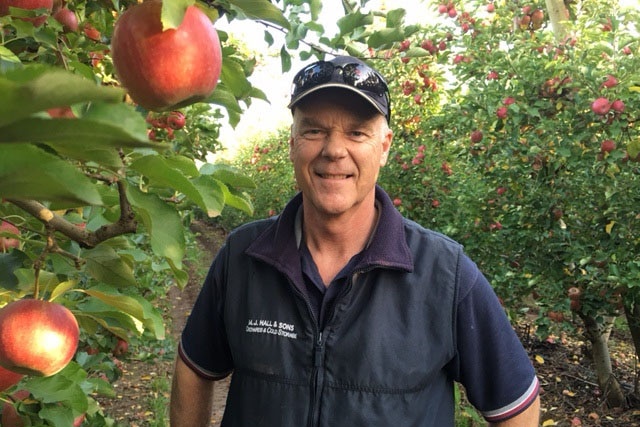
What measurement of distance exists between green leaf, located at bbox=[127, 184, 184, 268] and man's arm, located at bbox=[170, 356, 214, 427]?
0.99m

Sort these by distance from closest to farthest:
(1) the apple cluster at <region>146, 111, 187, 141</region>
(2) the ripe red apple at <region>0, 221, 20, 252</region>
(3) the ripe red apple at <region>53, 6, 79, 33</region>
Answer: (2) the ripe red apple at <region>0, 221, 20, 252</region>, (3) the ripe red apple at <region>53, 6, 79, 33</region>, (1) the apple cluster at <region>146, 111, 187, 141</region>

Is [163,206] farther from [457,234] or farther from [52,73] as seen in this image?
[457,234]

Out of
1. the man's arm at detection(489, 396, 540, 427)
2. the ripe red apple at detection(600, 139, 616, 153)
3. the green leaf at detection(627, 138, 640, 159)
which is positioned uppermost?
the green leaf at detection(627, 138, 640, 159)

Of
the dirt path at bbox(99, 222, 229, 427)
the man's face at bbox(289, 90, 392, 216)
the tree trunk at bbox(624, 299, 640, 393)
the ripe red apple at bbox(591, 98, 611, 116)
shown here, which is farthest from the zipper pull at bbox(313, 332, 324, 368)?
the tree trunk at bbox(624, 299, 640, 393)

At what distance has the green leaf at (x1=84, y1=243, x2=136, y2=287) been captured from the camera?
107cm

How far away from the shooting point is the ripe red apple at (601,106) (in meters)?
3.36

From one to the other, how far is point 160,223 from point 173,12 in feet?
0.89

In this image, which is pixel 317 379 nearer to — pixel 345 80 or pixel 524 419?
pixel 524 419

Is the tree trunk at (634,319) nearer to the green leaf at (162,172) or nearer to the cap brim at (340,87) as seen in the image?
the cap brim at (340,87)

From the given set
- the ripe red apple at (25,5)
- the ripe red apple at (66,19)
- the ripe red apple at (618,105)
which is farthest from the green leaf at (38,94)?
the ripe red apple at (618,105)

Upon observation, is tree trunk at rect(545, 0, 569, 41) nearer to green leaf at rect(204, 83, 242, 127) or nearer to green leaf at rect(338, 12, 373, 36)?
green leaf at rect(338, 12, 373, 36)

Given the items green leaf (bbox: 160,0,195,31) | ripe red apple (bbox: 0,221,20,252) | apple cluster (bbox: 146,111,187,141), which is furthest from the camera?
apple cluster (bbox: 146,111,187,141)

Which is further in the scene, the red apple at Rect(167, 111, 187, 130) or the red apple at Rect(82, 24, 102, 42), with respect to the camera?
the red apple at Rect(167, 111, 187, 130)

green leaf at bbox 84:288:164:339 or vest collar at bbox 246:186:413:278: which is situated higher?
green leaf at bbox 84:288:164:339
